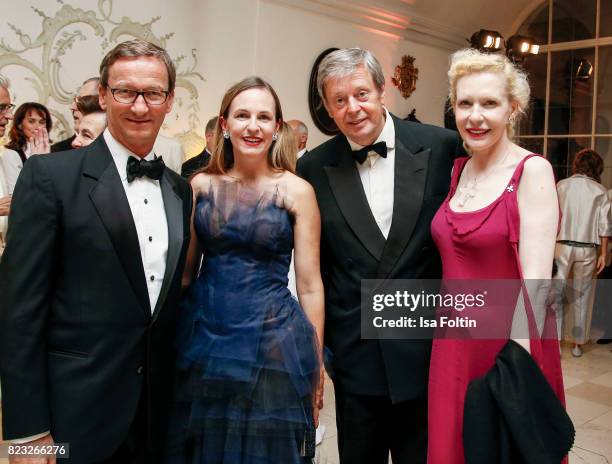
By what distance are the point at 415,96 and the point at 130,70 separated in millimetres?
6800

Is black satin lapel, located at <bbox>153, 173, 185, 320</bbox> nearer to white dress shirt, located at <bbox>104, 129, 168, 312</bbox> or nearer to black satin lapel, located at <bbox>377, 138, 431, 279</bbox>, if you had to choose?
white dress shirt, located at <bbox>104, 129, 168, 312</bbox>

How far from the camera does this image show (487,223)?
6.38 ft

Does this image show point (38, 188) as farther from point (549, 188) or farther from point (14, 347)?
point (549, 188)

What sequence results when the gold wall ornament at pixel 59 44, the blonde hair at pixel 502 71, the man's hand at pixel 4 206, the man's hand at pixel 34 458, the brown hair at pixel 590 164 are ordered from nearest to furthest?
the man's hand at pixel 34 458
the blonde hair at pixel 502 71
the man's hand at pixel 4 206
the gold wall ornament at pixel 59 44
the brown hair at pixel 590 164

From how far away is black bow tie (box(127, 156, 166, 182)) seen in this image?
1.83 meters

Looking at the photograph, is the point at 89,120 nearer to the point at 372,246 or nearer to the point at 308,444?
the point at 372,246

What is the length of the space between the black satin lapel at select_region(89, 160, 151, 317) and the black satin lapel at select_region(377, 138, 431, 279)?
86cm

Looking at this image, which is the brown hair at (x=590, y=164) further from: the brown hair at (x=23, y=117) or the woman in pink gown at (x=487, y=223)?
the brown hair at (x=23, y=117)

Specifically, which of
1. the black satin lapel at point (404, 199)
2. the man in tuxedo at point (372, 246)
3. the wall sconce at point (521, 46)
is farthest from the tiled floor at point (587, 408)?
the wall sconce at point (521, 46)

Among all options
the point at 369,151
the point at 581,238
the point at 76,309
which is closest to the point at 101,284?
the point at 76,309

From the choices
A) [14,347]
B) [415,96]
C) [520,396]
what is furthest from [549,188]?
[415,96]

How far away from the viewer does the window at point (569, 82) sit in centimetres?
840

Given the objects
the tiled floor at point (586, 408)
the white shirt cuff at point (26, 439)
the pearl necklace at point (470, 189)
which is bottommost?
the tiled floor at point (586, 408)

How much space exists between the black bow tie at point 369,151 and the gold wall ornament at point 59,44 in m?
3.41
